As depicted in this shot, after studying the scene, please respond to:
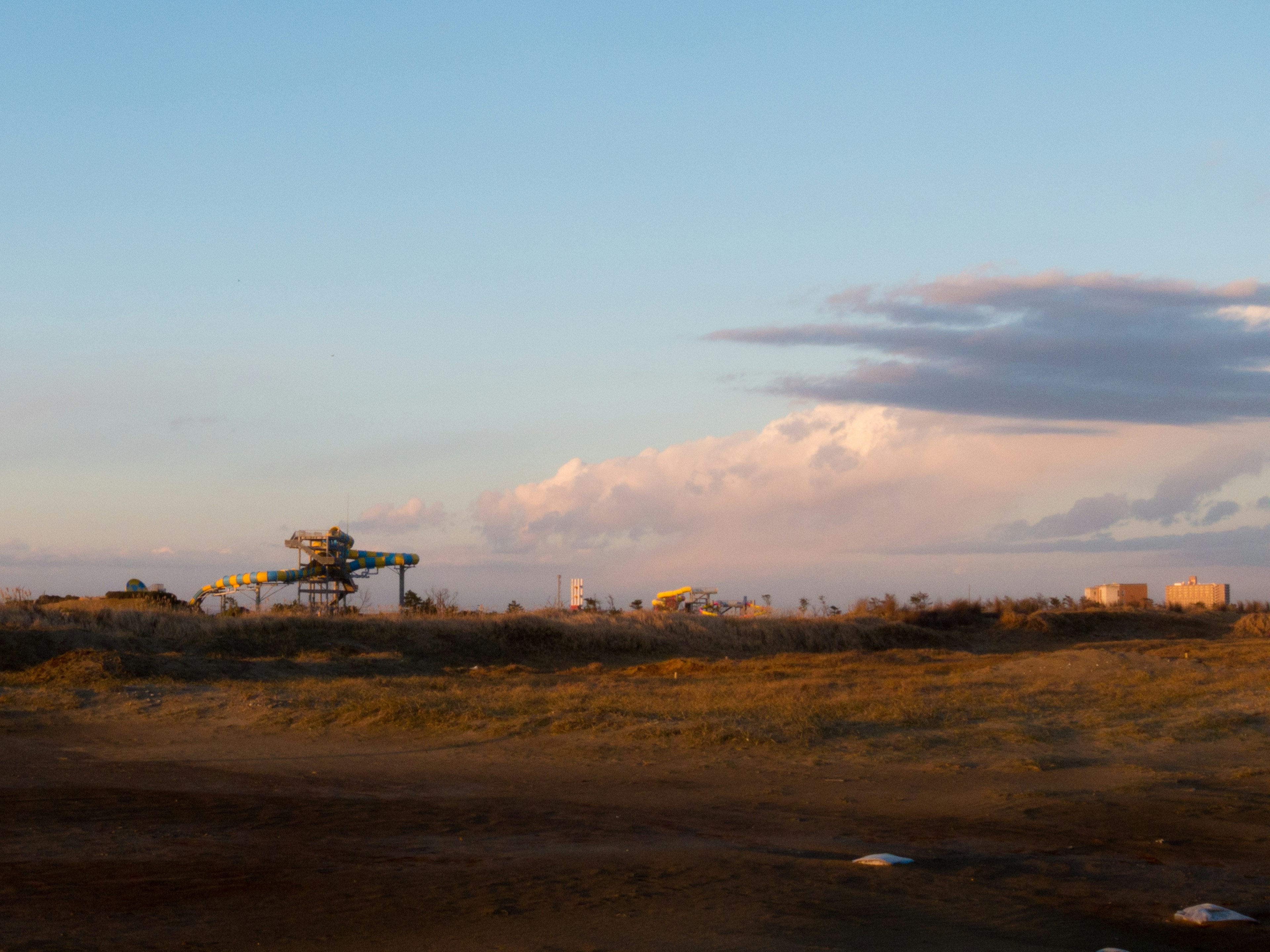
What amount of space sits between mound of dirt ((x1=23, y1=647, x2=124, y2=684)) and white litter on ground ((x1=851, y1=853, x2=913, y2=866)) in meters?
15.1

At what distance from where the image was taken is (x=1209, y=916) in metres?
6.13

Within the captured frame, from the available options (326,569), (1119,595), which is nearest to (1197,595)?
(1119,595)

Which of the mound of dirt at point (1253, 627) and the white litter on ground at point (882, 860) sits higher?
the white litter on ground at point (882, 860)

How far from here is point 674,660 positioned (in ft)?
88.2

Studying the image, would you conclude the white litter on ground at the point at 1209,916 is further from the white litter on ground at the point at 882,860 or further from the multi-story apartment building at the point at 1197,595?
the multi-story apartment building at the point at 1197,595

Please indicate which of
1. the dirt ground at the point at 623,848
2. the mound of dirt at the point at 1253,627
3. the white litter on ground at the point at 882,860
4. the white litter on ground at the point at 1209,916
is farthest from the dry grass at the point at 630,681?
the white litter on ground at the point at 1209,916

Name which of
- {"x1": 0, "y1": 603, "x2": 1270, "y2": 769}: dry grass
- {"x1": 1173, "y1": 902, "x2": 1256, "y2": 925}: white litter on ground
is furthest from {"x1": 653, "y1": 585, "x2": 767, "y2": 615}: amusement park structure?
{"x1": 1173, "y1": 902, "x2": 1256, "y2": 925}: white litter on ground

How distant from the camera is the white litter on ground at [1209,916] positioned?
6.10m

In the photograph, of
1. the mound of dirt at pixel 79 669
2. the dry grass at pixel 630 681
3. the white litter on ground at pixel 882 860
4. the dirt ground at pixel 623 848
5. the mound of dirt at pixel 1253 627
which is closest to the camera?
the dirt ground at pixel 623 848

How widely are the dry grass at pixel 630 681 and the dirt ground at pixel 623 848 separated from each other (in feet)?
3.44

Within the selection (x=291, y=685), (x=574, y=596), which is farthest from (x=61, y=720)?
(x=574, y=596)

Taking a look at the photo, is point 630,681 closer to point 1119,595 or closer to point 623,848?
point 623,848

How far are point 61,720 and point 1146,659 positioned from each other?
18391mm

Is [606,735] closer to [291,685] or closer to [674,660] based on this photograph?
[291,685]
